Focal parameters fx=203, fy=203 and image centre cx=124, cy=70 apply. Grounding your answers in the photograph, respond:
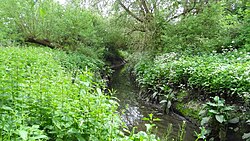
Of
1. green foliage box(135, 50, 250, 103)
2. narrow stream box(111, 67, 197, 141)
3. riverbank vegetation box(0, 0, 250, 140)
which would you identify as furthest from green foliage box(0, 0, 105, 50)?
narrow stream box(111, 67, 197, 141)

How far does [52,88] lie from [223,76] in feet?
12.5

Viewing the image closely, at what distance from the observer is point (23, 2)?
30.3ft

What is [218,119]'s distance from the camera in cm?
384

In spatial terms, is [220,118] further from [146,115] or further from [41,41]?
[41,41]

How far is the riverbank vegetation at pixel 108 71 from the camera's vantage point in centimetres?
202

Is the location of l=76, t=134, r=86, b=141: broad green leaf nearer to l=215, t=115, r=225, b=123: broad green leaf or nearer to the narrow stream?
the narrow stream

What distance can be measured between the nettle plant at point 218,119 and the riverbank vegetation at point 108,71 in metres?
0.02

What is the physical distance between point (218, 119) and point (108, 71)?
26.4 feet

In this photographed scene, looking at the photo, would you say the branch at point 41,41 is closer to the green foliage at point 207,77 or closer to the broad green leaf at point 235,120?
the green foliage at point 207,77

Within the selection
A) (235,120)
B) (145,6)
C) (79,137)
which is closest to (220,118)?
(235,120)

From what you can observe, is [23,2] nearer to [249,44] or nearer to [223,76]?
[223,76]

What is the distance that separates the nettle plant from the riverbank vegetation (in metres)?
0.02

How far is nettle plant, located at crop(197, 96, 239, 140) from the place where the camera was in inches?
155

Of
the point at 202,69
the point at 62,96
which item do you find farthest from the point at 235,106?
the point at 62,96
